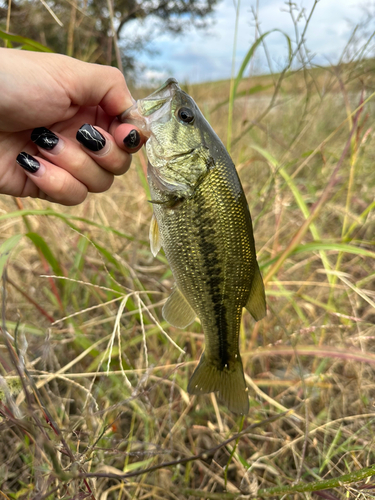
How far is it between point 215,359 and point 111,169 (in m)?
0.97

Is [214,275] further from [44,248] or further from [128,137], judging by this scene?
[44,248]

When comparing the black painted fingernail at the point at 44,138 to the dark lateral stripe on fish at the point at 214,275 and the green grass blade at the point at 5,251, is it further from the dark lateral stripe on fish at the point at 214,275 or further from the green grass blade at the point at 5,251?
the dark lateral stripe on fish at the point at 214,275

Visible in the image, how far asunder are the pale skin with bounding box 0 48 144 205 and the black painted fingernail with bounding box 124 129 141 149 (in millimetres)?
18

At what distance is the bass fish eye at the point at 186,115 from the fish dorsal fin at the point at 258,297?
632 mm

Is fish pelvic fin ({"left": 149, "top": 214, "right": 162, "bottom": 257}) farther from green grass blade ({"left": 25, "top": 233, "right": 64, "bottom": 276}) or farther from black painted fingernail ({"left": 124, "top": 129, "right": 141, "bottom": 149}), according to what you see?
green grass blade ({"left": 25, "top": 233, "right": 64, "bottom": 276})

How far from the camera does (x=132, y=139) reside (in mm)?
1337

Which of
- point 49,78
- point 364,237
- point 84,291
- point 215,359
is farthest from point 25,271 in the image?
point 364,237

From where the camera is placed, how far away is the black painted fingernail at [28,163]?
1.34 m

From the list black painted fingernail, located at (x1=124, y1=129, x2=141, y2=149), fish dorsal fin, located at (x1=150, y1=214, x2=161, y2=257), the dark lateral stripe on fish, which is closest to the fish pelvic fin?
fish dorsal fin, located at (x1=150, y1=214, x2=161, y2=257)

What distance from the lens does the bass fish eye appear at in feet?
3.96

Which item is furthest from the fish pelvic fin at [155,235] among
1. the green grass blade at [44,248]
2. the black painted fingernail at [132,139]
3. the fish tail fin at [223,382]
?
the green grass blade at [44,248]

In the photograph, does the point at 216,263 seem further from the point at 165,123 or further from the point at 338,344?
the point at 338,344

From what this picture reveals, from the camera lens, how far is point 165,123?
1221 millimetres

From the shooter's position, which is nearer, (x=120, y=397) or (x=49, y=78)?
(x=49, y=78)
